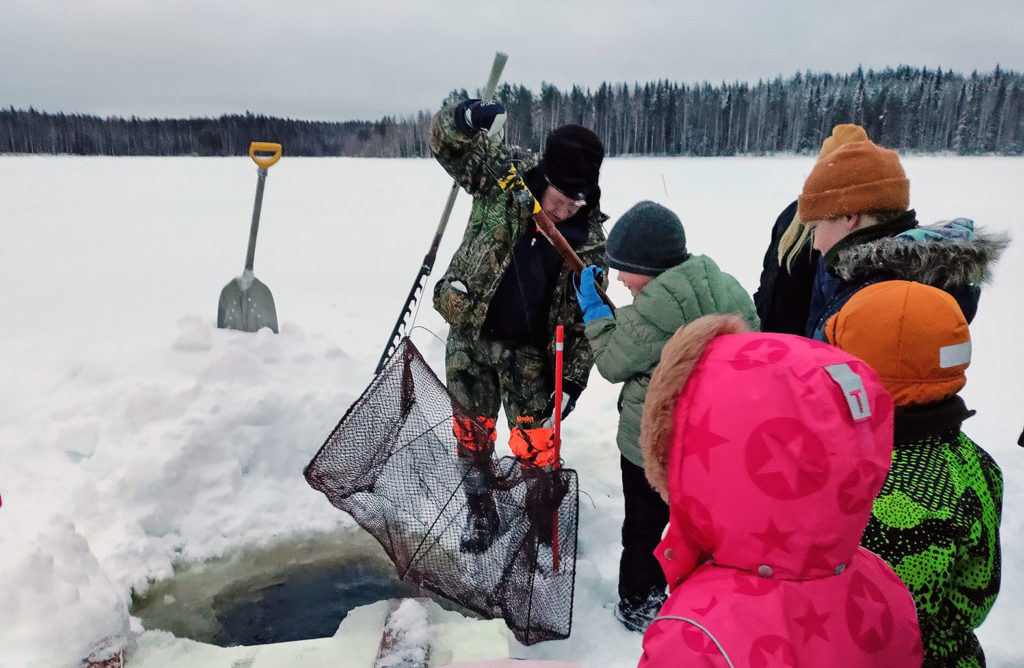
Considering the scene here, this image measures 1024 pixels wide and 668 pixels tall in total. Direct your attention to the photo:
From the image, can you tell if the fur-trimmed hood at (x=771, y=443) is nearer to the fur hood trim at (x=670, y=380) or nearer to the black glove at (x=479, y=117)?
the fur hood trim at (x=670, y=380)

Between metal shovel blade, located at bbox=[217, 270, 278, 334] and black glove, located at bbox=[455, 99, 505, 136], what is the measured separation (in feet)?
8.59

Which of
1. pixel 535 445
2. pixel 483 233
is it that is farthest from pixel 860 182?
pixel 535 445

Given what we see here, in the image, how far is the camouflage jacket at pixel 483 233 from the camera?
269 cm

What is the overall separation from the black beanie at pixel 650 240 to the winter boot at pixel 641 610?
1288 millimetres

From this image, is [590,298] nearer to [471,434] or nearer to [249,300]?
[471,434]

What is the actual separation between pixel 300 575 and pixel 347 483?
2.79 feet

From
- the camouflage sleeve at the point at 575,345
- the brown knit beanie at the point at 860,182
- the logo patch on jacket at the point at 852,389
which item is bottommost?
the camouflage sleeve at the point at 575,345

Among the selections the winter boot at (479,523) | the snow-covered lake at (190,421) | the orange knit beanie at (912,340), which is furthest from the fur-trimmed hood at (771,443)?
the snow-covered lake at (190,421)

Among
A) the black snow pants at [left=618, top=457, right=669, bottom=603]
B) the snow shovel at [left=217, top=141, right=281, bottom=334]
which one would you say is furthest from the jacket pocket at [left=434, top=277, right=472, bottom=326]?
the snow shovel at [left=217, top=141, right=281, bottom=334]

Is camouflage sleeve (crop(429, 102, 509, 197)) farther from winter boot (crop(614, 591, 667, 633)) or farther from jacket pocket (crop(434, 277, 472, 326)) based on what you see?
winter boot (crop(614, 591, 667, 633))

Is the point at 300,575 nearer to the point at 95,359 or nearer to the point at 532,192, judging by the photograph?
the point at 532,192

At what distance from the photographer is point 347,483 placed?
94.7 inches

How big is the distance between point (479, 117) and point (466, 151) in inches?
7.0

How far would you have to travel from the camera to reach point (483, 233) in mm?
2750
